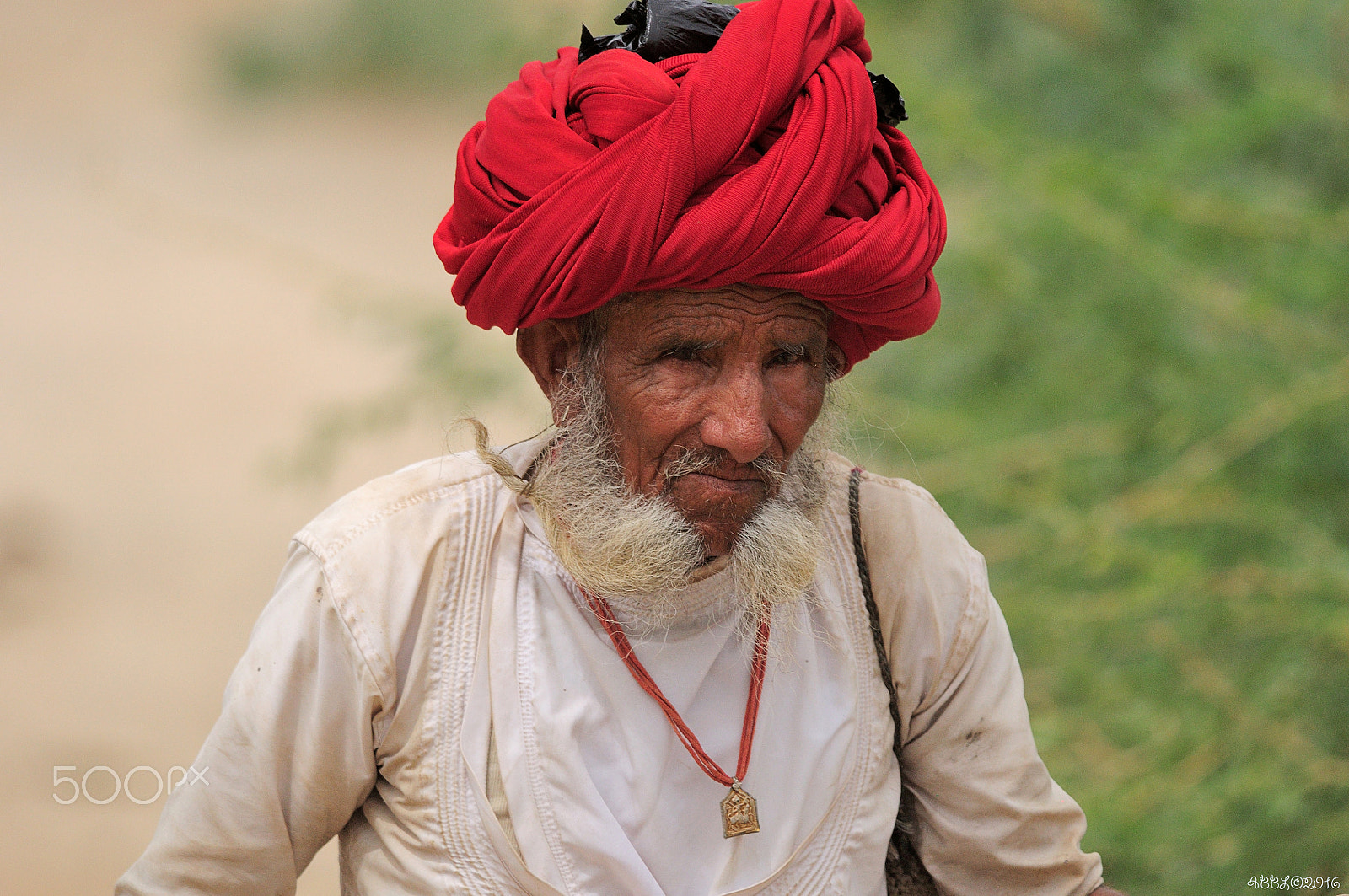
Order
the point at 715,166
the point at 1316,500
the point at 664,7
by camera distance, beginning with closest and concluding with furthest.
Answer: the point at 715,166
the point at 664,7
the point at 1316,500

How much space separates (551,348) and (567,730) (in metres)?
0.58

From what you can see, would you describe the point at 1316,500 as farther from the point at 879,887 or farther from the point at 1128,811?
the point at 879,887

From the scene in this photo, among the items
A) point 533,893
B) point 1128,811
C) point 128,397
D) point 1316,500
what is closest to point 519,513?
point 533,893

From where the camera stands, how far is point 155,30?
10.5 meters

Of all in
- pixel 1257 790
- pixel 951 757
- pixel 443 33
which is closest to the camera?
pixel 951 757

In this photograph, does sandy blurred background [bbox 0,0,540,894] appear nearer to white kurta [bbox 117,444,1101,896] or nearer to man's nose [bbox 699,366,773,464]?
white kurta [bbox 117,444,1101,896]

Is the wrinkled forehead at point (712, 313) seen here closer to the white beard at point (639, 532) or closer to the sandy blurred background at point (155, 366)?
the white beard at point (639, 532)

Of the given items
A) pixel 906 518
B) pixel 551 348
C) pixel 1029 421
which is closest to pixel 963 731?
pixel 906 518

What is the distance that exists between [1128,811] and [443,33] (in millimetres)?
8198

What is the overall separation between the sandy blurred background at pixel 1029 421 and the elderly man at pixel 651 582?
309mm

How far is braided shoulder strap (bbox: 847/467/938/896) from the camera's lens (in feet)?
6.70

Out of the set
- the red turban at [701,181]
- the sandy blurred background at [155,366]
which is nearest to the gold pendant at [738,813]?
the red turban at [701,181]

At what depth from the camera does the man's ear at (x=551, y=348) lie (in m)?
1.95

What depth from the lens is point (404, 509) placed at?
6.19ft
